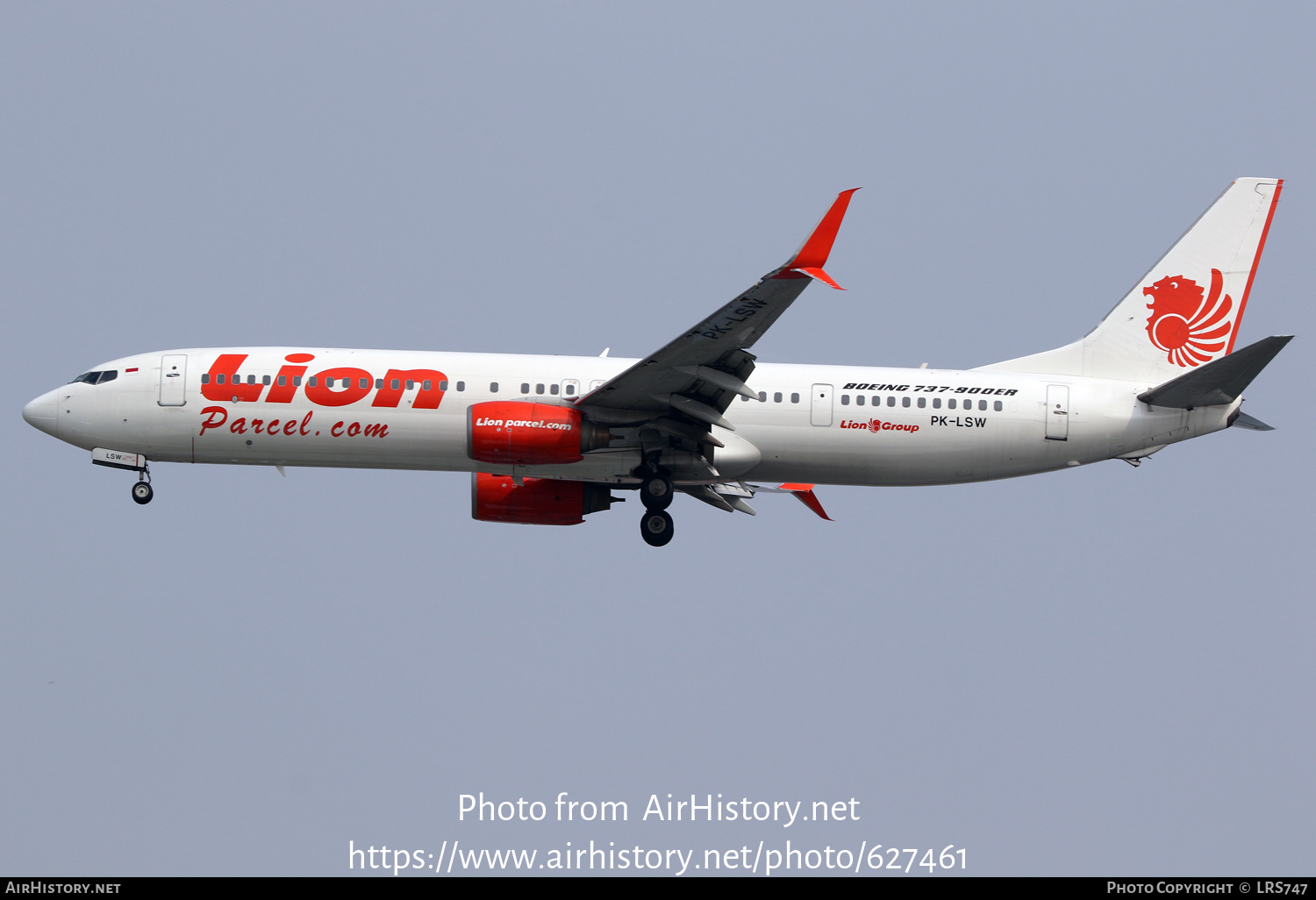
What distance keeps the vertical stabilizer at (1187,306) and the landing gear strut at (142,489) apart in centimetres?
2141

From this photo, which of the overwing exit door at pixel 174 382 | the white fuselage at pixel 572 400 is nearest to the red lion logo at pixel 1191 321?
the white fuselage at pixel 572 400

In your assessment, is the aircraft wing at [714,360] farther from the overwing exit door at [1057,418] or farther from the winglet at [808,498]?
the overwing exit door at [1057,418]

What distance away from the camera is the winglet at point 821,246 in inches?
1057

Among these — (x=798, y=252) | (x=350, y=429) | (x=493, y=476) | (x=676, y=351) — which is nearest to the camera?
(x=798, y=252)

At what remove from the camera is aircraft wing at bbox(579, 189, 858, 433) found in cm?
2725

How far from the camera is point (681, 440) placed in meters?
33.2

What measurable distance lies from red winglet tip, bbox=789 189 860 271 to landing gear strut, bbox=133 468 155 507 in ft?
57.0

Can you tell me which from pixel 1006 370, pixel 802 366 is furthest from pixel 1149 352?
pixel 802 366

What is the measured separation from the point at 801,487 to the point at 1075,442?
701 cm

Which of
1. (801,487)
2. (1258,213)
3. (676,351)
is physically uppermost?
(1258,213)

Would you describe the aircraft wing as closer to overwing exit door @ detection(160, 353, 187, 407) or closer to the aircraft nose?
overwing exit door @ detection(160, 353, 187, 407)

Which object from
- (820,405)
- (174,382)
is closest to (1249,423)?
(820,405)

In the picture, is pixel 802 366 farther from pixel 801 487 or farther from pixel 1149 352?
pixel 1149 352

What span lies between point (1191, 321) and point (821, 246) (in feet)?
46.1
